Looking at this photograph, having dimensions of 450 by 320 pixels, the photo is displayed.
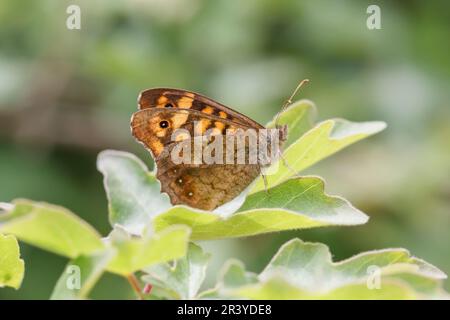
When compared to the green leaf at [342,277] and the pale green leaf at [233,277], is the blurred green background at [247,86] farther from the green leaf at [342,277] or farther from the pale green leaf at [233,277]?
the pale green leaf at [233,277]

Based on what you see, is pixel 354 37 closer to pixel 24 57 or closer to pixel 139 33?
pixel 139 33

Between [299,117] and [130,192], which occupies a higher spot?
[299,117]

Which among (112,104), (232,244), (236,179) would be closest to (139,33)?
(112,104)

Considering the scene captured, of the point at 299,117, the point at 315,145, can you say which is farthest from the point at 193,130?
the point at 315,145

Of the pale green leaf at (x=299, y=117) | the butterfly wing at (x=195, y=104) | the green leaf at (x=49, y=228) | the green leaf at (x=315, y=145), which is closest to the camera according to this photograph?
the green leaf at (x=49, y=228)

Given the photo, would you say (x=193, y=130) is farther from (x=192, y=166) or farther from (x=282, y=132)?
(x=282, y=132)

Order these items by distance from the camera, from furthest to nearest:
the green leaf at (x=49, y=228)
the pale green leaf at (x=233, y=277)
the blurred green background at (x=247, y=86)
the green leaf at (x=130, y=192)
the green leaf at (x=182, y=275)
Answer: the blurred green background at (x=247, y=86)
the green leaf at (x=130, y=192)
the green leaf at (x=182, y=275)
the pale green leaf at (x=233, y=277)
the green leaf at (x=49, y=228)

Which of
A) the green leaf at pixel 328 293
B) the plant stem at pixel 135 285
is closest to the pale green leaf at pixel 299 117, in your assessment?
the plant stem at pixel 135 285
